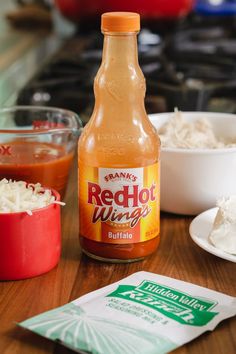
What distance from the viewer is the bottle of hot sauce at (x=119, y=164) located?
0.97 metres

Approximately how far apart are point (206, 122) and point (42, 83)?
2.48 ft

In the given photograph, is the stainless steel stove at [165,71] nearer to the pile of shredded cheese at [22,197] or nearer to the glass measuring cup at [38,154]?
the glass measuring cup at [38,154]

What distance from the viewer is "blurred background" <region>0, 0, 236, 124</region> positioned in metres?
1.88

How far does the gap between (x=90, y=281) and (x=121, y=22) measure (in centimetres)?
36

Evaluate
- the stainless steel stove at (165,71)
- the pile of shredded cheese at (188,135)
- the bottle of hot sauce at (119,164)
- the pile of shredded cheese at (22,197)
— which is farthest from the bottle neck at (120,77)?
the stainless steel stove at (165,71)

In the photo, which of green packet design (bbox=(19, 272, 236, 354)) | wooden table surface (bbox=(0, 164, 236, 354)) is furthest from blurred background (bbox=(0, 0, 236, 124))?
green packet design (bbox=(19, 272, 236, 354))

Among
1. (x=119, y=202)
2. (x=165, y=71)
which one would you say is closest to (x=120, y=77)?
(x=119, y=202)

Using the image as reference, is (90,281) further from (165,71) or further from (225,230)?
(165,71)

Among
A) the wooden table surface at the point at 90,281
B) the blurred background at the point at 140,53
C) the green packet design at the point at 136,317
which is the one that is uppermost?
the green packet design at the point at 136,317

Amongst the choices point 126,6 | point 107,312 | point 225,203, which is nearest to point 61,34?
point 126,6

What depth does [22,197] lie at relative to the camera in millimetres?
965

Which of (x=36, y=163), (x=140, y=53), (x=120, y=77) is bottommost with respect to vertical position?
(x=140, y=53)

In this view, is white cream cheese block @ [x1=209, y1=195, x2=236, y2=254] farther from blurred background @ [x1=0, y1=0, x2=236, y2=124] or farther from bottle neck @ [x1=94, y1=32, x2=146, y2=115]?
blurred background @ [x1=0, y1=0, x2=236, y2=124]

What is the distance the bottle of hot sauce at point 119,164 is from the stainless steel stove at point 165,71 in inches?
30.5
